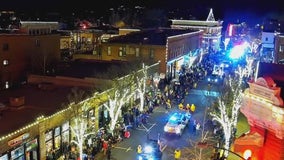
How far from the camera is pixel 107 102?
3569 centimetres

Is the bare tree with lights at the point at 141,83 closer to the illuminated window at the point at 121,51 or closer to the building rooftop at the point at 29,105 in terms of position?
the building rooftop at the point at 29,105

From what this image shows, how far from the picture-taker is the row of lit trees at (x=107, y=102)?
28.3m

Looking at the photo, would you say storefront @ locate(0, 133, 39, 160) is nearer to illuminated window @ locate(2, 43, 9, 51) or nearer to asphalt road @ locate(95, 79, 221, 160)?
asphalt road @ locate(95, 79, 221, 160)

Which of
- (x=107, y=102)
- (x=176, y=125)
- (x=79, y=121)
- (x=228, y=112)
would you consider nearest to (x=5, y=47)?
(x=107, y=102)

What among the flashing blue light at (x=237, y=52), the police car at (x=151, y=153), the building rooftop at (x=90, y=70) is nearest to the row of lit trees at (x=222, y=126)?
the police car at (x=151, y=153)

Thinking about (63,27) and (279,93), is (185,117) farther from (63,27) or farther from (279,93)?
(63,27)

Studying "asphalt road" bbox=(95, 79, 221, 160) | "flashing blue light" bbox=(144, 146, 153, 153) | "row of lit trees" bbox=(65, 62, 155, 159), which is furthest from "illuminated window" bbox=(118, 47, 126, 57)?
"flashing blue light" bbox=(144, 146, 153, 153)

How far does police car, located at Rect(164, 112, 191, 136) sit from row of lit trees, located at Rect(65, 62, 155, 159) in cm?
453

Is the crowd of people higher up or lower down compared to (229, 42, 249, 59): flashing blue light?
lower down

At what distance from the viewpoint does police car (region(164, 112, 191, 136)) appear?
3362 cm

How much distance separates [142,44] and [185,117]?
20.7 metres

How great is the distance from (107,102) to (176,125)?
669 cm

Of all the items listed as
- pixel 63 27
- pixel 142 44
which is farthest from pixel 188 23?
pixel 142 44

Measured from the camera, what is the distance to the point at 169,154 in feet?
98.0
